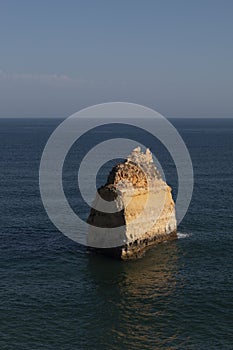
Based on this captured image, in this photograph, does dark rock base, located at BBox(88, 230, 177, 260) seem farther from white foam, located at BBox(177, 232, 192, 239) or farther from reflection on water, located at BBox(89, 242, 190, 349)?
white foam, located at BBox(177, 232, 192, 239)

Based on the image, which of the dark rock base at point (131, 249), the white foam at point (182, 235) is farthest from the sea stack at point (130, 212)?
the white foam at point (182, 235)

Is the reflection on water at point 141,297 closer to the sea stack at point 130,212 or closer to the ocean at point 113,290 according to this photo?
the ocean at point 113,290

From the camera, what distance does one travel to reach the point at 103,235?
5659 centimetres

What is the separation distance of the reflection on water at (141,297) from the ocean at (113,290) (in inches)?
3.4

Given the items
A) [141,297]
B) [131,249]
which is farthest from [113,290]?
[131,249]

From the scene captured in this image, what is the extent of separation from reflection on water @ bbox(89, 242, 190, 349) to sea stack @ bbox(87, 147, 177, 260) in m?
1.59

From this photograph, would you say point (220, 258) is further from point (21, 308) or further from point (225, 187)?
point (225, 187)

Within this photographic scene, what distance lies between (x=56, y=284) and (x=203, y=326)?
15.5 metres

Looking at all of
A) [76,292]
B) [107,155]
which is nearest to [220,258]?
[76,292]

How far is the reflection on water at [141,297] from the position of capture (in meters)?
39.0

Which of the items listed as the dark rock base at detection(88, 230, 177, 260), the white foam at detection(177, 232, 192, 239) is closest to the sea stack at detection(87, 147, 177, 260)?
the dark rock base at detection(88, 230, 177, 260)

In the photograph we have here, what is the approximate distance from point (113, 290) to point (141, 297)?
321 cm

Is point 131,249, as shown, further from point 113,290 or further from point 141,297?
point 141,297

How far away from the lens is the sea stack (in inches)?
2156
